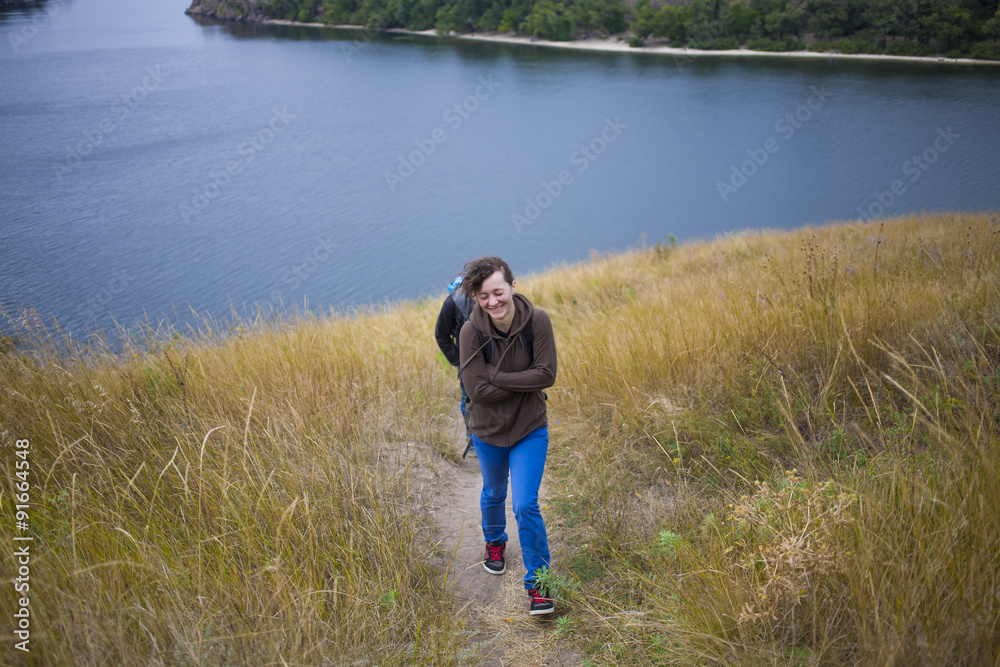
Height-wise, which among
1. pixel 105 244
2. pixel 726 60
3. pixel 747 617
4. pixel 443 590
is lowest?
pixel 105 244

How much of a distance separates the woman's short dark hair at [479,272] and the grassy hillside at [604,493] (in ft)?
3.69

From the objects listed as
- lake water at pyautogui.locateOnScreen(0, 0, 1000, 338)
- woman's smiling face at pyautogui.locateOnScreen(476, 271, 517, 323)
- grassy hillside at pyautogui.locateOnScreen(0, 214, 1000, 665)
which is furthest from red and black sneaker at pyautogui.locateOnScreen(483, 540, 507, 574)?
lake water at pyautogui.locateOnScreen(0, 0, 1000, 338)

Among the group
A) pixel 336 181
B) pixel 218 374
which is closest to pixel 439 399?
pixel 218 374

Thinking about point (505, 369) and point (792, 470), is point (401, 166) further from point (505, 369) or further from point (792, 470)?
point (792, 470)

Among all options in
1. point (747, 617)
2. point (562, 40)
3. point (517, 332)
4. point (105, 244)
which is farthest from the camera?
point (562, 40)

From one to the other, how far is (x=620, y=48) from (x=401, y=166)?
39.6 metres

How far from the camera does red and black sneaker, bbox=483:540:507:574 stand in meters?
3.08

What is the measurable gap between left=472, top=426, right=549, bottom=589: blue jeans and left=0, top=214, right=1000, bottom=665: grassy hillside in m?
0.32

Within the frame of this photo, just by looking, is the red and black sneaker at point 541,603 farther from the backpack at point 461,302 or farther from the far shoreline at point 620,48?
the far shoreline at point 620,48

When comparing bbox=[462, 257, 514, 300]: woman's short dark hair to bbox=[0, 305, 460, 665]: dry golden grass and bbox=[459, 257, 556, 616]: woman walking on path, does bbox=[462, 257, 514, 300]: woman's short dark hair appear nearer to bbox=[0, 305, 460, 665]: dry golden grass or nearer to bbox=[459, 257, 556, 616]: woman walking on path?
bbox=[459, 257, 556, 616]: woman walking on path

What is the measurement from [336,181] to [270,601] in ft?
112

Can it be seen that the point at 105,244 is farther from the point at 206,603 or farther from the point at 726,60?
the point at 726,60

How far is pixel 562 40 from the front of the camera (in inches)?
2694

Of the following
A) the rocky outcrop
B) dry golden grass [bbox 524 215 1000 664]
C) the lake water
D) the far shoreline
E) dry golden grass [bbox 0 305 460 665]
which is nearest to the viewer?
dry golden grass [bbox 524 215 1000 664]
